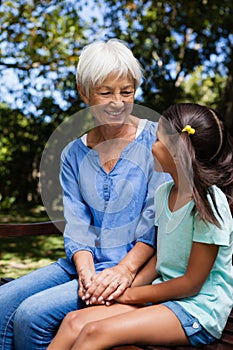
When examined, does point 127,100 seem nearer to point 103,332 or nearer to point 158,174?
point 158,174

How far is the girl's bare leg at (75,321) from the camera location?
1957 mm

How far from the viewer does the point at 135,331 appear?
189 centimetres

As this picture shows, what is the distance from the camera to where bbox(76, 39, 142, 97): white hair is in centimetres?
228

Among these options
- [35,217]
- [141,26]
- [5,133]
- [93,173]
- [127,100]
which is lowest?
[35,217]

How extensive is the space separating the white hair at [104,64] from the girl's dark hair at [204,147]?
14.0 inches

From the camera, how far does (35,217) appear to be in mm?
9656

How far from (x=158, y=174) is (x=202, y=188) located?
374mm

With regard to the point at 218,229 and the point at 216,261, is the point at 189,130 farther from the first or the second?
the point at 216,261

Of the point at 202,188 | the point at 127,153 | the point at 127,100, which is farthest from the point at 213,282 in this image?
the point at 127,100

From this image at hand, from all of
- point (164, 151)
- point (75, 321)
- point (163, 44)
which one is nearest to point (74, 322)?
point (75, 321)

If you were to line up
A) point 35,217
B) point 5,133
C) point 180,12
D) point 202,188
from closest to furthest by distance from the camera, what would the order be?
point 202,188, point 180,12, point 35,217, point 5,133

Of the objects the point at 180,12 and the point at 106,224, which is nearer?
the point at 106,224

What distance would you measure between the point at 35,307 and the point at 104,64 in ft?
3.34

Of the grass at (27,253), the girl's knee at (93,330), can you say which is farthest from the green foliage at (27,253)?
the girl's knee at (93,330)
